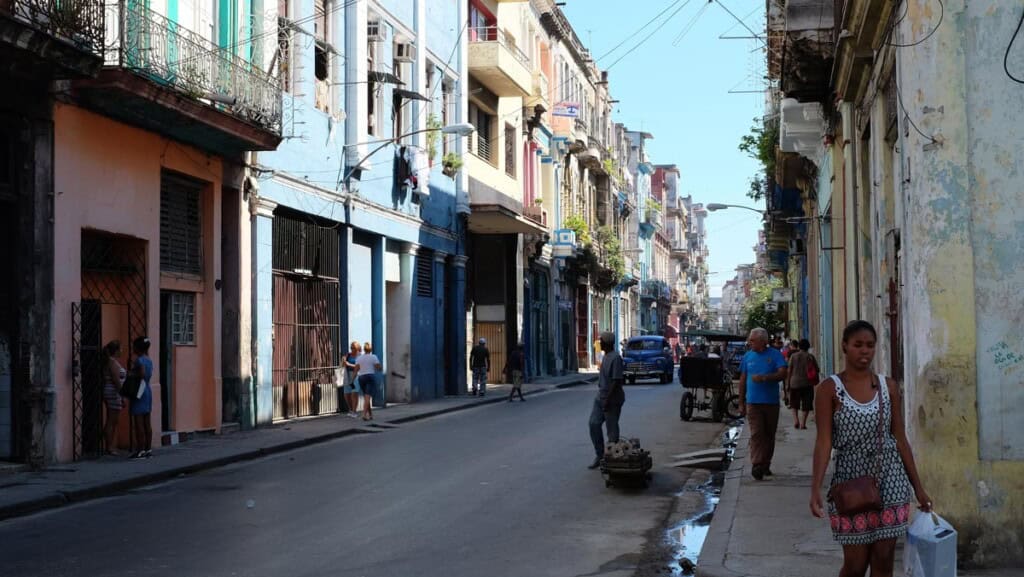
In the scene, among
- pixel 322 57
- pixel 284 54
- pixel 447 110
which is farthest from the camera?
pixel 447 110

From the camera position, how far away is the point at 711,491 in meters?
13.8

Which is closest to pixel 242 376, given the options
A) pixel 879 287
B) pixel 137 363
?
pixel 137 363

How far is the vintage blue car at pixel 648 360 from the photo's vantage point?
46250 mm

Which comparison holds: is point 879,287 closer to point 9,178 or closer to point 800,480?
point 800,480

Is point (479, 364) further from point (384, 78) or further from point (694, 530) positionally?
point (694, 530)

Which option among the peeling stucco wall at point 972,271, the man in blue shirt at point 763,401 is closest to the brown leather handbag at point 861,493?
the peeling stucco wall at point 972,271

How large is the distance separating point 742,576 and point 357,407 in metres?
20.3

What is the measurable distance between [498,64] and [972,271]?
29.8 meters

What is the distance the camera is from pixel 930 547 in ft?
18.4

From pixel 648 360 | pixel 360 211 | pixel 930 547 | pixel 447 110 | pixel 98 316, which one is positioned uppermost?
pixel 447 110

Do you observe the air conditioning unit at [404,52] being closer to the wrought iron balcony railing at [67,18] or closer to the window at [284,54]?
the window at [284,54]

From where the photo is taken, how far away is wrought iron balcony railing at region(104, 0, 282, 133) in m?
16.6

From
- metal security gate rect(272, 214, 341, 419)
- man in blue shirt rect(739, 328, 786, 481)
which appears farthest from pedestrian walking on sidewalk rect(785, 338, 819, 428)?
metal security gate rect(272, 214, 341, 419)

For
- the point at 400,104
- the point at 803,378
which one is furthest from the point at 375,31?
the point at 803,378
